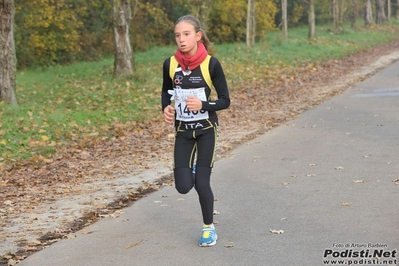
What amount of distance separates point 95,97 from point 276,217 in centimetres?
1302

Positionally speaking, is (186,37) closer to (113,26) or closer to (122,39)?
(122,39)

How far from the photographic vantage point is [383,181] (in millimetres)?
9641

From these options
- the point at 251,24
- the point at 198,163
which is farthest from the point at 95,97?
the point at 251,24

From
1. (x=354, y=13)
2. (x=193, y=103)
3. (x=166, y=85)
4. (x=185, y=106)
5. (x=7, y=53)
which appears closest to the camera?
(x=193, y=103)

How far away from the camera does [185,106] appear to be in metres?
6.95

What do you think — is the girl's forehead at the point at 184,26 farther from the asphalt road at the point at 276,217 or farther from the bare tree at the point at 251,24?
the bare tree at the point at 251,24

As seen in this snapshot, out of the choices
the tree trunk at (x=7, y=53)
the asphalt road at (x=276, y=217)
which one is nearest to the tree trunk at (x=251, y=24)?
the tree trunk at (x=7, y=53)

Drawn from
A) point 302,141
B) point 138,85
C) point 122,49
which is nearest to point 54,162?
point 302,141

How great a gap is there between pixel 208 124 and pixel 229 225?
4.08 feet

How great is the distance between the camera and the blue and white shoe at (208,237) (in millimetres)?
6969

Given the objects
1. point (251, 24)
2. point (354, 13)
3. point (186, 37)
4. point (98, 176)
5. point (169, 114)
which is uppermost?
point (186, 37)

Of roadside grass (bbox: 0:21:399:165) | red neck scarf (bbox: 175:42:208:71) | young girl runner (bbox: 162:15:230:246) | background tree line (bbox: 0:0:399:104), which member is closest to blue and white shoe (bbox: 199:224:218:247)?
young girl runner (bbox: 162:15:230:246)

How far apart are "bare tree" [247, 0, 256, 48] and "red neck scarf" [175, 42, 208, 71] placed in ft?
101

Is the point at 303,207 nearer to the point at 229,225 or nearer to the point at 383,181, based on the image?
the point at 229,225
